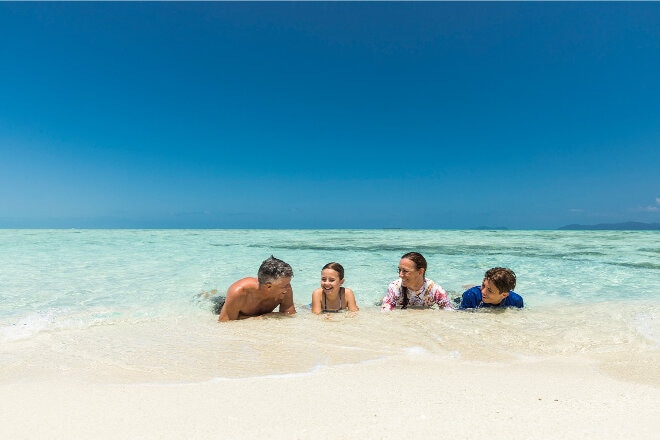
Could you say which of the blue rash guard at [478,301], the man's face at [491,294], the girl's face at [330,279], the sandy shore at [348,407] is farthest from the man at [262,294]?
the man's face at [491,294]

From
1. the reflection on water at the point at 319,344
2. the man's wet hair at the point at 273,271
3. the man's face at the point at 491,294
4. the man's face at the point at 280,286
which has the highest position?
the man's wet hair at the point at 273,271

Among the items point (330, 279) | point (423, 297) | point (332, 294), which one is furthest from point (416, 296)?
point (330, 279)

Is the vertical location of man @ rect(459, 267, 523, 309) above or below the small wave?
above

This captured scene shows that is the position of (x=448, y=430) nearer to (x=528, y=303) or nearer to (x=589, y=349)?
(x=589, y=349)

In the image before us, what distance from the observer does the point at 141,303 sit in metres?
7.32

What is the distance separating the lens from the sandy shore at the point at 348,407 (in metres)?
2.03

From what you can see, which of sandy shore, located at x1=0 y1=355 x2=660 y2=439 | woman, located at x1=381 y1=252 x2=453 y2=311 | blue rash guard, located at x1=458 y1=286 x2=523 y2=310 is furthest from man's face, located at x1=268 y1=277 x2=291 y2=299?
blue rash guard, located at x1=458 y1=286 x2=523 y2=310

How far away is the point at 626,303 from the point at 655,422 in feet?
19.9

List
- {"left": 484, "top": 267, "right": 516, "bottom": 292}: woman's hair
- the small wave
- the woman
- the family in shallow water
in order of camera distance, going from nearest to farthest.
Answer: the small wave
the family in shallow water
{"left": 484, "top": 267, "right": 516, "bottom": 292}: woman's hair
the woman

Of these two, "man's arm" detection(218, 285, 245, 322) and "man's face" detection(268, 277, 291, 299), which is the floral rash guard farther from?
"man's arm" detection(218, 285, 245, 322)

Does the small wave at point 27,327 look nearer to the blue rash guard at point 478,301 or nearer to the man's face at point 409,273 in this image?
the man's face at point 409,273

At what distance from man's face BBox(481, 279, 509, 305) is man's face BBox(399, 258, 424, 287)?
0.96m

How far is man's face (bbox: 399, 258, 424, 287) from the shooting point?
5621mm

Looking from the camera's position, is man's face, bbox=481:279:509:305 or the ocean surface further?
man's face, bbox=481:279:509:305
